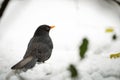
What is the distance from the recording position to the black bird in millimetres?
1099

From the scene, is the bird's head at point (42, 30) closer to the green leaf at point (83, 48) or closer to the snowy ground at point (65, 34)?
the snowy ground at point (65, 34)

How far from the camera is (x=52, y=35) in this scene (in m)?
1.34

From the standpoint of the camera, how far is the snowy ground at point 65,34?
3.63ft

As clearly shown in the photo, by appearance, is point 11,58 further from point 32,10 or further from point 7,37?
point 32,10

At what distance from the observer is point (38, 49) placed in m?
1.21

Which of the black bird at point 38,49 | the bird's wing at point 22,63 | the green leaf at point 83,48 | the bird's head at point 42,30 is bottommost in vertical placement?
the green leaf at point 83,48

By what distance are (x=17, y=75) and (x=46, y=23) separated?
392 mm

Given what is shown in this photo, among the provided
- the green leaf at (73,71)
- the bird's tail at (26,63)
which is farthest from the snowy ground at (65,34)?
the green leaf at (73,71)

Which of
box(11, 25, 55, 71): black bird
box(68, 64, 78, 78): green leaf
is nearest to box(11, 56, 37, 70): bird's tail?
box(11, 25, 55, 71): black bird

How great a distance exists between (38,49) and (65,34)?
0.71ft

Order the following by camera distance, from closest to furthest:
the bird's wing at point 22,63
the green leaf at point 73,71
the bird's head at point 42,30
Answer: the green leaf at point 73,71 → the bird's wing at point 22,63 → the bird's head at point 42,30

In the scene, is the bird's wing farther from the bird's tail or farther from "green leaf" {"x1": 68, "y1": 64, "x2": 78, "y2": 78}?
"green leaf" {"x1": 68, "y1": 64, "x2": 78, "y2": 78}

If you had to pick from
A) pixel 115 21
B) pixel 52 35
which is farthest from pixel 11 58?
pixel 115 21

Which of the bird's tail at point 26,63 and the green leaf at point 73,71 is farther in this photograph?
the bird's tail at point 26,63
